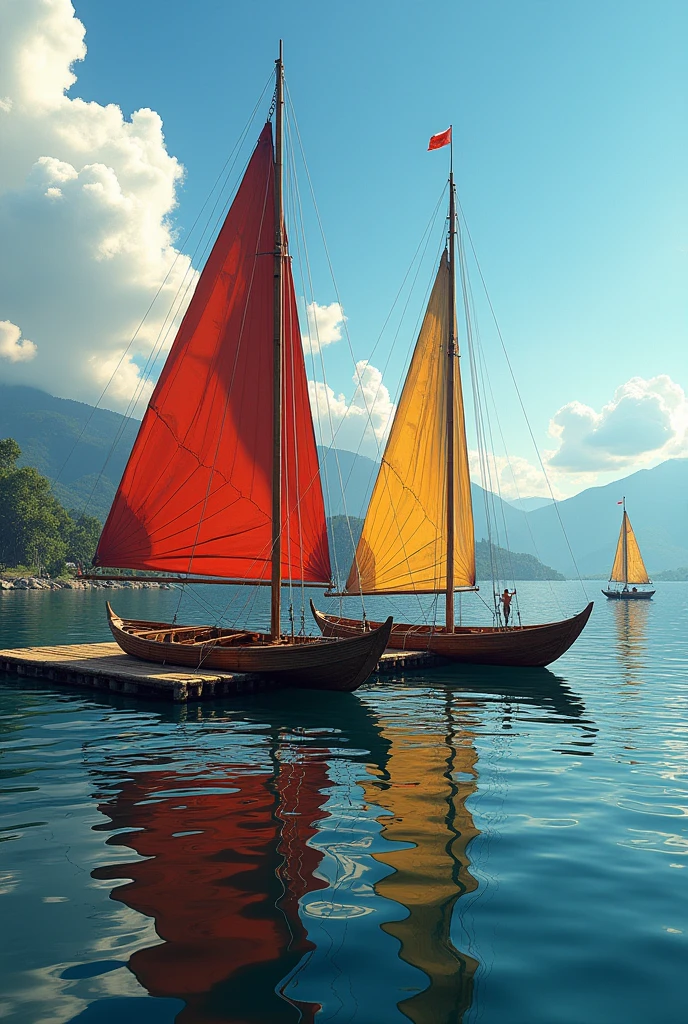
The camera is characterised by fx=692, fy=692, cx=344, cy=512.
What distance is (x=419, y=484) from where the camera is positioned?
3388 cm

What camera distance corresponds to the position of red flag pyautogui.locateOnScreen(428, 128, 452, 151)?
1383 inches

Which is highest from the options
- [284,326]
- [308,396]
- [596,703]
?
[284,326]

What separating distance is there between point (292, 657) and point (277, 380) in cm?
934

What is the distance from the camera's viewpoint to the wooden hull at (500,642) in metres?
29.7

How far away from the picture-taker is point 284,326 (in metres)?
24.9

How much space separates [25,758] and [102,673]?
7.41 metres

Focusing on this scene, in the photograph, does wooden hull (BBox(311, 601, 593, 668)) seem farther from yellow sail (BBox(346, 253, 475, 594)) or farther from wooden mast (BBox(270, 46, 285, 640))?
wooden mast (BBox(270, 46, 285, 640))

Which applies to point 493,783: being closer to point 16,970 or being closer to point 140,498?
point 16,970

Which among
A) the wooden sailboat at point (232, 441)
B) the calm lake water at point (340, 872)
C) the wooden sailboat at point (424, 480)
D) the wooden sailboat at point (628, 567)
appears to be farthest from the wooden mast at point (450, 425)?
the wooden sailboat at point (628, 567)

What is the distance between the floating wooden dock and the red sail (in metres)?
3.68

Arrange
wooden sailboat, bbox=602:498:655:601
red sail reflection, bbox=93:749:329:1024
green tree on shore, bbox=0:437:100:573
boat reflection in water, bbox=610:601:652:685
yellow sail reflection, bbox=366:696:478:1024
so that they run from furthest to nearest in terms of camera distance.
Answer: green tree on shore, bbox=0:437:100:573, wooden sailboat, bbox=602:498:655:601, boat reflection in water, bbox=610:601:652:685, yellow sail reflection, bbox=366:696:478:1024, red sail reflection, bbox=93:749:329:1024

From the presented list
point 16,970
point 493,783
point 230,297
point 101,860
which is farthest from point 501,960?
point 230,297

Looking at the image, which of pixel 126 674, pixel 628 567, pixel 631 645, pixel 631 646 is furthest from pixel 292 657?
pixel 628 567

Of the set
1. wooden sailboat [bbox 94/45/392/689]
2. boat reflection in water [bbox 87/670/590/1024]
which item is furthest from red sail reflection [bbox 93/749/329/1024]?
wooden sailboat [bbox 94/45/392/689]
